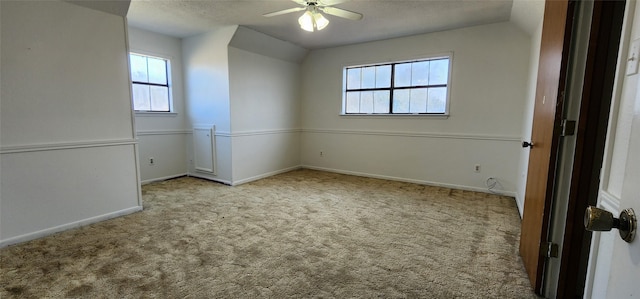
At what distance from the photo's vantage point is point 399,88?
4633mm

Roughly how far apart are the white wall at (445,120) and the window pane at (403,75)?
0.48ft

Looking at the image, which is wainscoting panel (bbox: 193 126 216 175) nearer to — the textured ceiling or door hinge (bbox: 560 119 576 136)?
the textured ceiling

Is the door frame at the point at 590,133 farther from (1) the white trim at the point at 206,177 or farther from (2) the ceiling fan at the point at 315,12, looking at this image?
(1) the white trim at the point at 206,177

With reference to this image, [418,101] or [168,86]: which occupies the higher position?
[168,86]

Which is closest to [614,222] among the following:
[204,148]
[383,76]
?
[383,76]

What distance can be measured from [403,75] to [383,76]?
0.35m

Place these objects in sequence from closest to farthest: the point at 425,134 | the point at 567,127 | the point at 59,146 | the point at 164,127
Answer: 1. the point at 567,127
2. the point at 59,146
3. the point at 425,134
4. the point at 164,127

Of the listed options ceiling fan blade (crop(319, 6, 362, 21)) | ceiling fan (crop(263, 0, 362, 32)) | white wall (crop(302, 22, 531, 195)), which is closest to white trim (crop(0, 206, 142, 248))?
ceiling fan (crop(263, 0, 362, 32))

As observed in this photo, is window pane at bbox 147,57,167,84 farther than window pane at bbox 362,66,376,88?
No

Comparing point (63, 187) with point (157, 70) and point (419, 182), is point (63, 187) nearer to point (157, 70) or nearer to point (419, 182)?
point (157, 70)

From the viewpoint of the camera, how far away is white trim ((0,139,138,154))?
2.34 meters

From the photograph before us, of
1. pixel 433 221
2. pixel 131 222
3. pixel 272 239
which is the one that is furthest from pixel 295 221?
pixel 131 222

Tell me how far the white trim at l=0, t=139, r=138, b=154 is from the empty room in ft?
0.05

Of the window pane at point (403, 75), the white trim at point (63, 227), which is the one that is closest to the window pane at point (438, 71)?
the window pane at point (403, 75)
